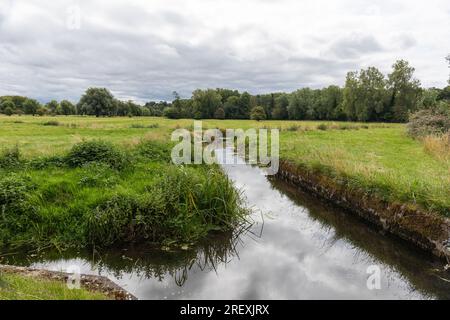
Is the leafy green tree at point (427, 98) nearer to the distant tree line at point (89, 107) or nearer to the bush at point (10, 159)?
the bush at point (10, 159)

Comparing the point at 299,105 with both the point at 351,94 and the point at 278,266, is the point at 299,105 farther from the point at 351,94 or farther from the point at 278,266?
the point at 278,266

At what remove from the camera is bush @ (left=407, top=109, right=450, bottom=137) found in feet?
73.7

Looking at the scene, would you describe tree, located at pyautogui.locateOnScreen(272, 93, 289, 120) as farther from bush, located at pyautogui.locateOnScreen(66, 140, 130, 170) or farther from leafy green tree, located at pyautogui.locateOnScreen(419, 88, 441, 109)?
bush, located at pyautogui.locateOnScreen(66, 140, 130, 170)

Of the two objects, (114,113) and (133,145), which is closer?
(133,145)

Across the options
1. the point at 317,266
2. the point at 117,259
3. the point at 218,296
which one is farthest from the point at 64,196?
the point at 317,266

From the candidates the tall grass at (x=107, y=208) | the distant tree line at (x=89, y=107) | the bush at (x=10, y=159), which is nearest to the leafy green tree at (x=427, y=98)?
the tall grass at (x=107, y=208)

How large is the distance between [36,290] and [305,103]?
80766mm

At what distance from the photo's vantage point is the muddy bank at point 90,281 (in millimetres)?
5238

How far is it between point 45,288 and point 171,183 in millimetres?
4870

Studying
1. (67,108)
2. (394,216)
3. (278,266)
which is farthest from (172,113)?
(278,266)

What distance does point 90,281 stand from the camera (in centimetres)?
547

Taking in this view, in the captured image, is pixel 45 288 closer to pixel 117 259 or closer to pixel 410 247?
pixel 117 259

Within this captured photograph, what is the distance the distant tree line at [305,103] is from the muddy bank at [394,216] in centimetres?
4552

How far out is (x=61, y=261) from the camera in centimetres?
702
